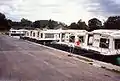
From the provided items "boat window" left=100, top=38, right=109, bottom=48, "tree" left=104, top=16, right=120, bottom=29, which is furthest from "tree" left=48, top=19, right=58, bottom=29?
"boat window" left=100, top=38, right=109, bottom=48

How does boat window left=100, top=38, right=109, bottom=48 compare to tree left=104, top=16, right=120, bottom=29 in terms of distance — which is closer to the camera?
boat window left=100, top=38, right=109, bottom=48

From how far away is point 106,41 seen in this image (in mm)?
34000

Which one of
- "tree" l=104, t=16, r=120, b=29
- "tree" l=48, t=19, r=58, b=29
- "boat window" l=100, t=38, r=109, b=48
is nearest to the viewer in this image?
"boat window" l=100, t=38, r=109, b=48

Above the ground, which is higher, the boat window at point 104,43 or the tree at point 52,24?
the tree at point 52,24

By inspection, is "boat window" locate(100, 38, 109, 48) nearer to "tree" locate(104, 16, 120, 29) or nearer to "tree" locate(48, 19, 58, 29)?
"tree" locate(104, 16, 120, 29)

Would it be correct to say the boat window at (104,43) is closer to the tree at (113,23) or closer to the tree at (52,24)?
the tree at (113,23)

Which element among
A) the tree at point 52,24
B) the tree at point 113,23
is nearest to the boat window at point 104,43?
the tree at point 113,23

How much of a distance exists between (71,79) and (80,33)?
98.5 ft

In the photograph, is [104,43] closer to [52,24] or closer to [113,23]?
[113,23]

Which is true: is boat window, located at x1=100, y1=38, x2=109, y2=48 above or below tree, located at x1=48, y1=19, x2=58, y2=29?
below

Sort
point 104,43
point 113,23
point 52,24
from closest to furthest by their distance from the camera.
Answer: point 104,43 < point 113,23 < point 52,24

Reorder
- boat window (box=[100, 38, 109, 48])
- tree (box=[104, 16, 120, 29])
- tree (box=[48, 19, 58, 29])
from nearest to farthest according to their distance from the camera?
boat window (box=[100, 38, 109, 48]), tree (box=[104, 16, 120, 29]), tree (box=[48, 19, 58, 29])

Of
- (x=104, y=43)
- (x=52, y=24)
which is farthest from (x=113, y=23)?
(x=52, y=24)

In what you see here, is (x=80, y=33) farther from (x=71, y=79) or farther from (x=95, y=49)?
(x=71, y=79)
